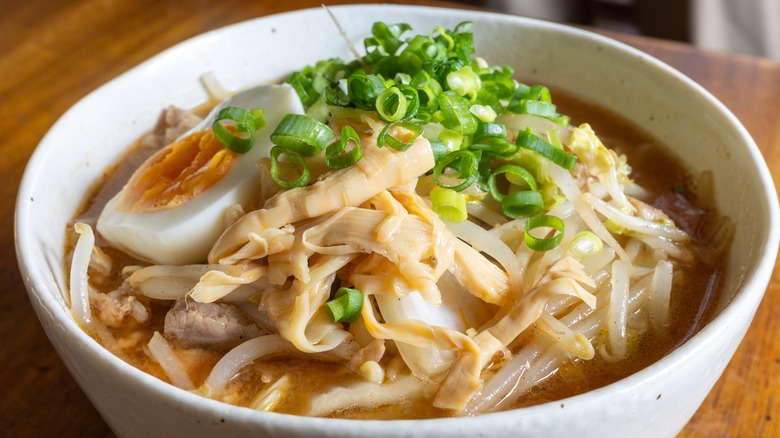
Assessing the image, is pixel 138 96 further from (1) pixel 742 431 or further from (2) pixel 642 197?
(1) pixel 742 431

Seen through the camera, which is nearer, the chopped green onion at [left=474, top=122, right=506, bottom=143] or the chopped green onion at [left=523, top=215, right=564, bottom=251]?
the chopped green onion at [left=523, top=215, right=564, bottom=251]

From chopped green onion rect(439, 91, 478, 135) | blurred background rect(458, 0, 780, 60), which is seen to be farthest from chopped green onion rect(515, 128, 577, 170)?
blurred background rect(458, 0, 780, 60)

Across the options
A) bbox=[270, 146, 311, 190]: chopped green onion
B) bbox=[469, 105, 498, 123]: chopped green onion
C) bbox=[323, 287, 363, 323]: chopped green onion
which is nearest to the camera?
bbox=[323, 287, 363, 323]: chopped green onion

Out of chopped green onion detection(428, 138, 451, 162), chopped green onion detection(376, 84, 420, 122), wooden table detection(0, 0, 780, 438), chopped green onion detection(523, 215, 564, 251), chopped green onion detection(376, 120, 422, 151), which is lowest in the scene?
wooden table detection(0, 0, 780, 438)

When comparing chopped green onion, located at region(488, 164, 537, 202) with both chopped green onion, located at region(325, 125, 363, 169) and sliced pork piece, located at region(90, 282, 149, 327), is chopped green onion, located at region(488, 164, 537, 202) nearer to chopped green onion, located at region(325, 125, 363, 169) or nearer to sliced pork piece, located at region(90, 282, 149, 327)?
chopped green onion, located at region(325, 125, 363, 169)

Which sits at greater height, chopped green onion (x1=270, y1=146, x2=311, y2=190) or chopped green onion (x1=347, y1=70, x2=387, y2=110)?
chopped green onion (x1=347, y1=70, x2=387, y2=110)

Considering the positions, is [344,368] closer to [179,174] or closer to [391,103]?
[391,103]

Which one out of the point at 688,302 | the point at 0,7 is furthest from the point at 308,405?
the point at 0,7
